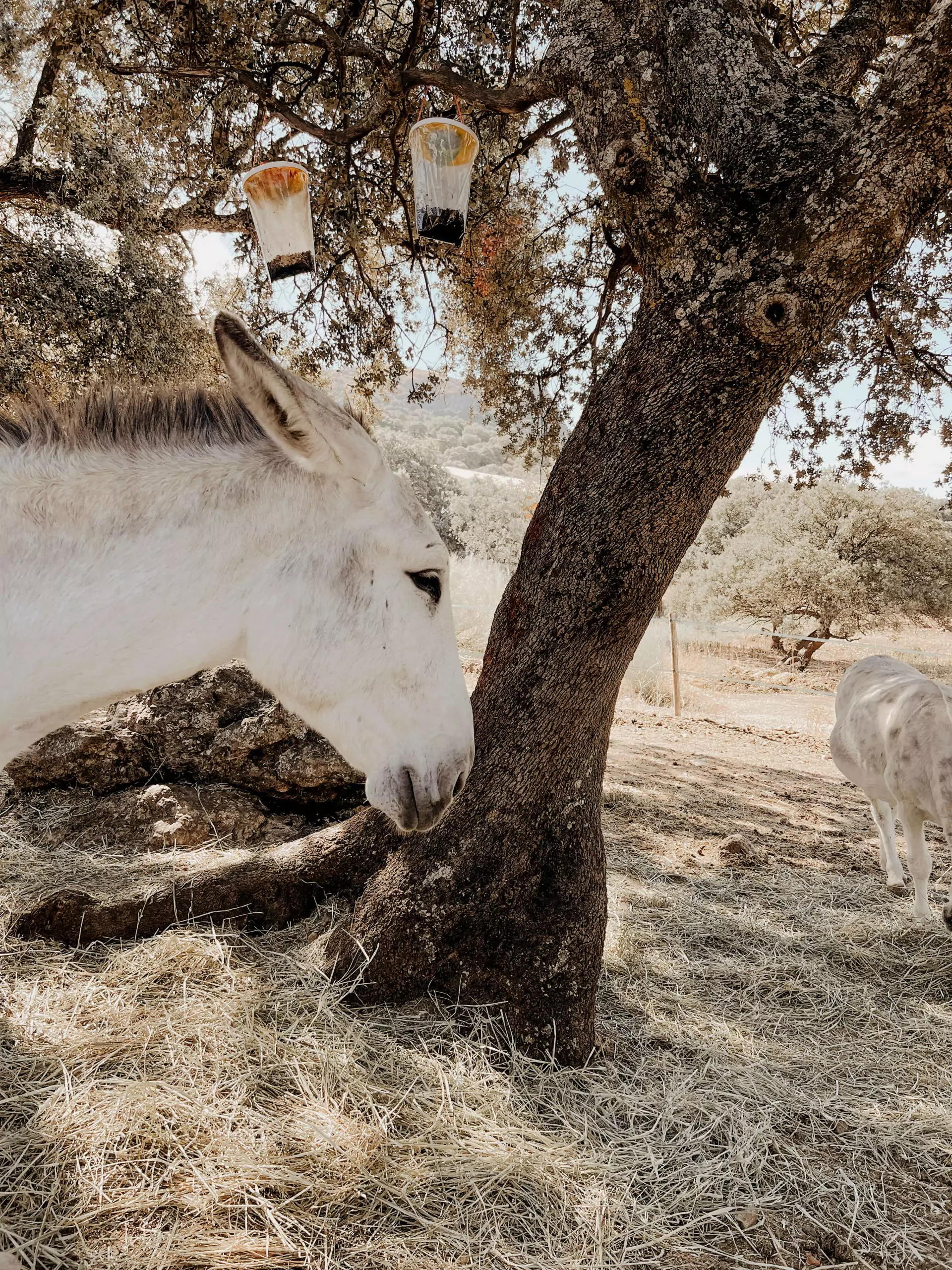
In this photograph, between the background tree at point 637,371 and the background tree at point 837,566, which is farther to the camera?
the background tree at point 837,566

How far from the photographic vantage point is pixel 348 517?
171cm

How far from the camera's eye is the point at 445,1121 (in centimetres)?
218

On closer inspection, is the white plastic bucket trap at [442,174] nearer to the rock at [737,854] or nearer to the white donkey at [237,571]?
the white donkey at [237,571]

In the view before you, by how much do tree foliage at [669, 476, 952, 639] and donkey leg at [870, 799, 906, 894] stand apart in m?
15.5

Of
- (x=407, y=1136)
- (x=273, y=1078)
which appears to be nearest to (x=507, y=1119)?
(x=407, y=1136)

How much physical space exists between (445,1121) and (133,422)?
2204mm

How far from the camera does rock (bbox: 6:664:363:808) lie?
13.4ft

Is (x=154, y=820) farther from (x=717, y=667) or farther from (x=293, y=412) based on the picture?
(x=717, y=667)

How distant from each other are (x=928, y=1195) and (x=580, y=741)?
70.7 inches

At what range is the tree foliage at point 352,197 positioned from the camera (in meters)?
4.50

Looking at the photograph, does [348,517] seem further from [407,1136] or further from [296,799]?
[296,799]

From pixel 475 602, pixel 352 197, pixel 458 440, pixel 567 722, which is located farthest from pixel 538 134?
pixel 458 440

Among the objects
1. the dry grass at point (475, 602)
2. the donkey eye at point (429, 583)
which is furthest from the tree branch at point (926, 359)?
the dry grass at point (475, 602)

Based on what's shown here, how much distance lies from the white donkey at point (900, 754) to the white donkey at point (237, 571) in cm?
347
